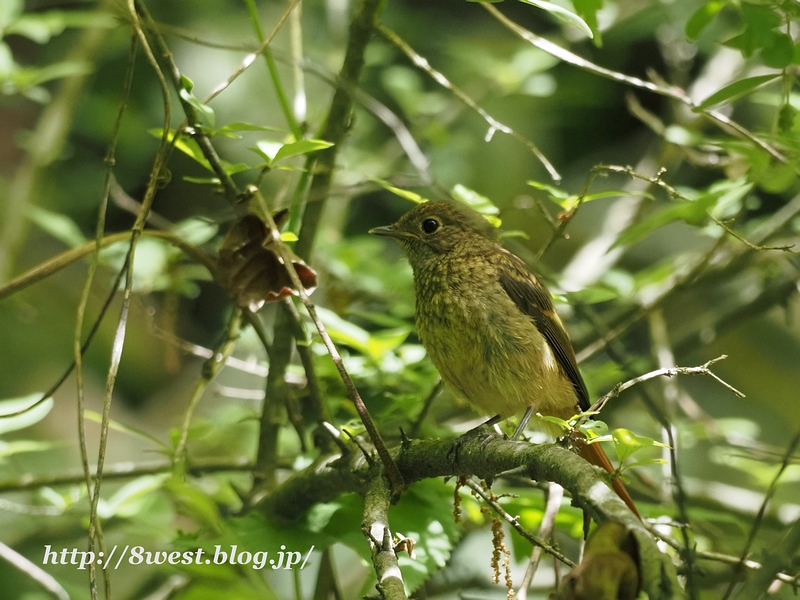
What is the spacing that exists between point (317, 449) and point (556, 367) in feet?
3.20

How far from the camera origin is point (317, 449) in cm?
296

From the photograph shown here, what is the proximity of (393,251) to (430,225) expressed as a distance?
228 cm

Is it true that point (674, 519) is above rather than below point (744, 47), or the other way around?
below

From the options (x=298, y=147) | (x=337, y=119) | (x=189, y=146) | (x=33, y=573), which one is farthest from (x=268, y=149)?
(x=33, y=573)

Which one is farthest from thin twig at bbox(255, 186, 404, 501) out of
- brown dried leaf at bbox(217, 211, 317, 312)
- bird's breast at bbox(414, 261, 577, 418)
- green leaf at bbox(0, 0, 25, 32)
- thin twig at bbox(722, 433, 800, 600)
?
green leaf at bbox(0, 0, 25, 32)

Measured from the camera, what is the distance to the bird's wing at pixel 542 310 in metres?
3.06

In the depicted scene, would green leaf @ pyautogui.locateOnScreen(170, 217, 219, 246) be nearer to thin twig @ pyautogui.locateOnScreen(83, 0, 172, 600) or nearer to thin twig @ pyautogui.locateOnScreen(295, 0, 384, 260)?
thin twig @ pyautogui.locateOnScreen(295, 0, 384, 260)

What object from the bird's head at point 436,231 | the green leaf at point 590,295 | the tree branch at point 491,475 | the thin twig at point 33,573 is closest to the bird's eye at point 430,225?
the bird's head at point 436,231

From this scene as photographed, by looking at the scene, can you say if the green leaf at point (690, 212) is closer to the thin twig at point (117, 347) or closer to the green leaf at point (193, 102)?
the green leaf at point (193, 102)

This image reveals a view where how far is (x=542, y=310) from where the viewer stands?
3.10 metres

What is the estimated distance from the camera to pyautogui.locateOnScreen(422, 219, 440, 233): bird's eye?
3.34 meters

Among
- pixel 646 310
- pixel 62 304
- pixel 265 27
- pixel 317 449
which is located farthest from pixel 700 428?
pixel 62 304

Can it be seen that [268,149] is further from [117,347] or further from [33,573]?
[33,573]

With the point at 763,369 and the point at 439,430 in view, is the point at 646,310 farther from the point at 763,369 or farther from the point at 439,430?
the point at 763,369
